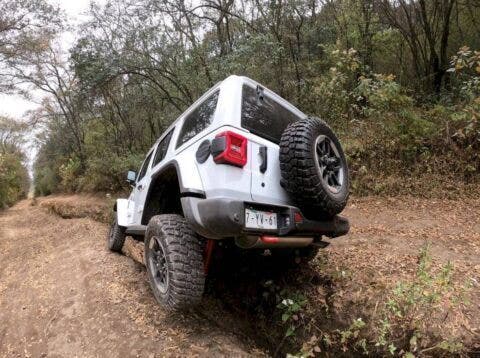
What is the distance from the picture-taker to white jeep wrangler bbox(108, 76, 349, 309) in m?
2.89

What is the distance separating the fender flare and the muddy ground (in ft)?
1.99

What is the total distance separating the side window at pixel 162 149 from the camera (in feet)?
14.4

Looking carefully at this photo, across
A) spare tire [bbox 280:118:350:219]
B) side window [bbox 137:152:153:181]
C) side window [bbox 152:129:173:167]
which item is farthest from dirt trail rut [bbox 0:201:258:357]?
side window [bbox 152:129:173:167]

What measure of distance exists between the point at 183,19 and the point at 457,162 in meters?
9.27

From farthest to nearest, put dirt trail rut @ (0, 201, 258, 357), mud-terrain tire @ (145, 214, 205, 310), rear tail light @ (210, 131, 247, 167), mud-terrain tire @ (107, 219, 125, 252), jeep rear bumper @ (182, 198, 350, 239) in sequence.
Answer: mud-terrain tire @ (107, 219, 125, 252), dirt trail rut @ (0, 201, 258, 357), mud-terrain tire @ (145, 214, 205, 310), rear tail light @ (210, 131, 247, 167), jeep rear bumper @ (182, 198, 350, 239)

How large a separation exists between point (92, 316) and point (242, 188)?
2465 millimetres

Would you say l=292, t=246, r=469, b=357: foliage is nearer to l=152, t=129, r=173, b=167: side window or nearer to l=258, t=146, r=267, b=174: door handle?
l=258, t=146, r=267, b=174: door handle

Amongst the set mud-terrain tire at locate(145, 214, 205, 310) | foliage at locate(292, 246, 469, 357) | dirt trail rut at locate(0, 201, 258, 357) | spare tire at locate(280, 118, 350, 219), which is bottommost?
dirt trail rut at locate(0, 201, 258, 357)

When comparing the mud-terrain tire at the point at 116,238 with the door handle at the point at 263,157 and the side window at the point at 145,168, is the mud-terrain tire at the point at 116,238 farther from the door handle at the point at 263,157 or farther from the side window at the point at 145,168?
the door handle at the point at 263,157

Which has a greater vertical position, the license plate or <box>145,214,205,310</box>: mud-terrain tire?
the license plate

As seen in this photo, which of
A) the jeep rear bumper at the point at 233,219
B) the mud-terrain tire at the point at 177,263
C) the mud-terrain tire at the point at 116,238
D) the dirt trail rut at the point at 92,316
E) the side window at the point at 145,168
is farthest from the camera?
the mud-terrain tire at the point at 116,238

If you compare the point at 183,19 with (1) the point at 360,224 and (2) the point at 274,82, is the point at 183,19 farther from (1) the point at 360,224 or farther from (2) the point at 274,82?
(1) the point at 360,224

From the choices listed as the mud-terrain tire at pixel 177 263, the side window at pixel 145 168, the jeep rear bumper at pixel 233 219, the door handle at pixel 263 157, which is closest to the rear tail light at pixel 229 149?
the door handle at pixel 263 157

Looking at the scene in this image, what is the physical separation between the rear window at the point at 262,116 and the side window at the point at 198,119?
30 centimetres
